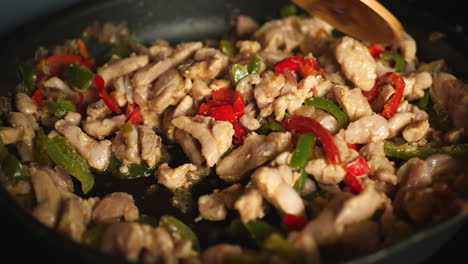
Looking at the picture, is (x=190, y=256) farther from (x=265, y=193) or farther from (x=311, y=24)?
(x=311, y=24)

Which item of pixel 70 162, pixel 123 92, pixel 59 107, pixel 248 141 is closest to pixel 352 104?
pixel 248 141

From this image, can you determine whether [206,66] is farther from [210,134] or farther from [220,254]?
[220,254]

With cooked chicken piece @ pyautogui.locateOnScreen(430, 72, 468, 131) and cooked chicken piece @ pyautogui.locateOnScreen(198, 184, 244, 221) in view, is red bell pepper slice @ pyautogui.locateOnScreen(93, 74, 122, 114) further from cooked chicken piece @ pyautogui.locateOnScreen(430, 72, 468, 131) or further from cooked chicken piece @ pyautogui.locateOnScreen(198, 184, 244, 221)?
cooked chicken piece @ pyautogui.locateOnScreen(430, 72, 468, 131)

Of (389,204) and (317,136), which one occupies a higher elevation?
(317,136)

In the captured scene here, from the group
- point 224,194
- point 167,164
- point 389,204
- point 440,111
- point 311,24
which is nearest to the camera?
point 389,204

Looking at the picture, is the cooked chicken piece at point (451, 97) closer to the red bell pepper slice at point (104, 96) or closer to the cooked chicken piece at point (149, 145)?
the cooked chicken piece at point (149, 145)

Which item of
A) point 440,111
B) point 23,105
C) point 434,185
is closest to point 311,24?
point 440,111

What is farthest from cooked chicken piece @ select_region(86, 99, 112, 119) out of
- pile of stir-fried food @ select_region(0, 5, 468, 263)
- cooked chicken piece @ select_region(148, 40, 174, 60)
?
cooked chicken piece @ select_region(148, 40, 174, 60)
